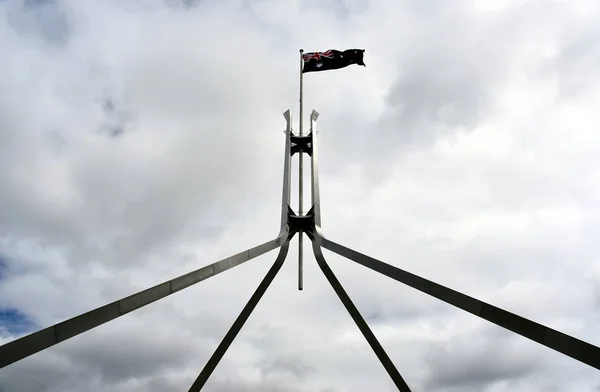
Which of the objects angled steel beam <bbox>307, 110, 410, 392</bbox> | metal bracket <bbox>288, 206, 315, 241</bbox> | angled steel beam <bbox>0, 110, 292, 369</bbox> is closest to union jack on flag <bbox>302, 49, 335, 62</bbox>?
angled steel beam <bbox>307, 110, 410, 392</bbox>

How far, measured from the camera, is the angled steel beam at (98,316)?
1002 cm

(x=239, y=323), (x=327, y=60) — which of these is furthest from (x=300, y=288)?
(x=327, y=60)

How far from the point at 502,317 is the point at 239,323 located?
10.4 metres

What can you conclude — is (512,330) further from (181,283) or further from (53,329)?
(53,329)

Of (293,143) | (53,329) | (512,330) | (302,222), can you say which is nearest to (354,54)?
(293,143)

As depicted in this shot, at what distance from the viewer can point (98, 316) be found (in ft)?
38.0

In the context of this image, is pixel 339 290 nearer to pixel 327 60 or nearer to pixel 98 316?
pixel 98 316

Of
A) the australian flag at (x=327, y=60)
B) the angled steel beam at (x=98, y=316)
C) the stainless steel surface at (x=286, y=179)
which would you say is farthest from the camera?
the australian flag at (x=327, y=60)

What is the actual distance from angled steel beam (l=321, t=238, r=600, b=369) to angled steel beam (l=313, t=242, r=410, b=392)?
11.4 ft

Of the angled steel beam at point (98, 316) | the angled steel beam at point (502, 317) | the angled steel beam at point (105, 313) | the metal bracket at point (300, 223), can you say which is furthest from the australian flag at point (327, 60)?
the angled steel beam at point (98, 316)

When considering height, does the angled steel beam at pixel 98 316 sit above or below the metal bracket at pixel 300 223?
below

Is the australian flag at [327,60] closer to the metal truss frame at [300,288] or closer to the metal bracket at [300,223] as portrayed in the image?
the metal truss frame at [300,288]

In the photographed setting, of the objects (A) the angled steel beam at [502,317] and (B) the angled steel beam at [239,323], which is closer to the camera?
(A) the angled steel beam at [502,317]

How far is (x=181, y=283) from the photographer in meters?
14.1
